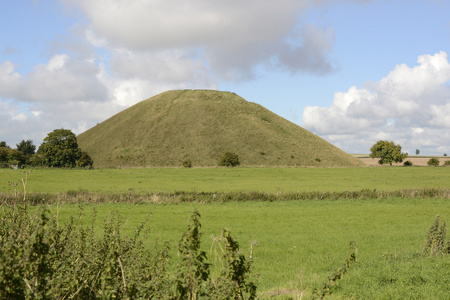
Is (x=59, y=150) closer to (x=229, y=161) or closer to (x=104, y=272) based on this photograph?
(x=229, y=161)

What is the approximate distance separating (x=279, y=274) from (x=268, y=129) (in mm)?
127357

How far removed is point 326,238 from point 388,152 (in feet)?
403

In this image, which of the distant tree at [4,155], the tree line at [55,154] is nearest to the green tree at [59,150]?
the tree line at [55,154]

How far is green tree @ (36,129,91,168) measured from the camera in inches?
3474

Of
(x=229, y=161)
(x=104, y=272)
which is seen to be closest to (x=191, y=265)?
(x=104, y=272)

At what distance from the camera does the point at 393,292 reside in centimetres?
1080

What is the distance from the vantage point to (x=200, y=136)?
129875 mm

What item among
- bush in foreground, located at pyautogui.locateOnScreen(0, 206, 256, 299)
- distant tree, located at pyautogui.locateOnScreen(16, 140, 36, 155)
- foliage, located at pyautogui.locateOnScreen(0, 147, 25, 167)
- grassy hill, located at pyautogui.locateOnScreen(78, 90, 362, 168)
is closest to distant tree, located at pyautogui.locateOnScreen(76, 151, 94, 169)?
foliage, located at pyautogui.locateOnScreen(0, 147, 25, 167)

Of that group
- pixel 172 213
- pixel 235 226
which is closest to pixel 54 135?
pixel 172 213

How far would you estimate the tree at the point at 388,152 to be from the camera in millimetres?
133125

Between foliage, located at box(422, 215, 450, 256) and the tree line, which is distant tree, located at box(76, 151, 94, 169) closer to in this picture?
the tree line

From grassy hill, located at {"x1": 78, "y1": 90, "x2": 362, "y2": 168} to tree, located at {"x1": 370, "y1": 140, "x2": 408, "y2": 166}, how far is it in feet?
28.1

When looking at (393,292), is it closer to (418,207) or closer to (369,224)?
(369,224)

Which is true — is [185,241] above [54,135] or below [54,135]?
below
